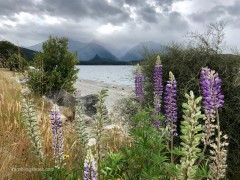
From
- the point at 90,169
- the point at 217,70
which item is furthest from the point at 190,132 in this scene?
the point at 217,70

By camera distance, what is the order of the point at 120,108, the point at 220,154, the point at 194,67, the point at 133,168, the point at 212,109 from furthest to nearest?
the point at 120,108, the point at 194,67, the point at 133,168, the point at 212,109, the point at 220,154

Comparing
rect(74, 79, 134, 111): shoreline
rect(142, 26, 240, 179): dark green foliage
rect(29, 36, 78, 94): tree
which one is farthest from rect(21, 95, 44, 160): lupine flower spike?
rect(29, 36, 78, 94): tree

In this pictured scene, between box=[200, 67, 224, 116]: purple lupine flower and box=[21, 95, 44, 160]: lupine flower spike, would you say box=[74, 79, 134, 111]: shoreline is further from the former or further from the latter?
box=[200, 67, 224, 116]: purple lupine flower

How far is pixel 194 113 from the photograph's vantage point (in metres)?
2.16

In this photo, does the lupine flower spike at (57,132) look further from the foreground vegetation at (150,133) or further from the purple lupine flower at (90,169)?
the purple lupine flower at (90,169)

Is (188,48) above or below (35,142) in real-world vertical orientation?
above

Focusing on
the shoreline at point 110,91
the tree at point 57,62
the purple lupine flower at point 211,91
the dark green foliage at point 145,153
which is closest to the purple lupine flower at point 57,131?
the dark green foliage at point 145,153

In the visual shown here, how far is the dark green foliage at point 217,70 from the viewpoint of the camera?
8.35 meters

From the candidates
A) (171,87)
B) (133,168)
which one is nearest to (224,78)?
(171,87)

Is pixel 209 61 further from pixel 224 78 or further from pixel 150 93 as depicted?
pixel 150 93

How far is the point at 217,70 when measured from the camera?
893 cm

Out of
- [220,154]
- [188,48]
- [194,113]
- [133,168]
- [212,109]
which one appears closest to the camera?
[194,113]

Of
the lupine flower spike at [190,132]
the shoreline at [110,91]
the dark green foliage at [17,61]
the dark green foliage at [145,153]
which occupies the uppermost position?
the dark green foliage at [17,61]

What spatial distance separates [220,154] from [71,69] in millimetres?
16057
